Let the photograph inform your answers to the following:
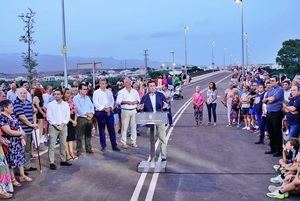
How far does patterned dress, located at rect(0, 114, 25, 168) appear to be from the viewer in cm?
957

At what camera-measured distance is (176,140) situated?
607 inches

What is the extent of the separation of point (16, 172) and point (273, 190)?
18.9 ft

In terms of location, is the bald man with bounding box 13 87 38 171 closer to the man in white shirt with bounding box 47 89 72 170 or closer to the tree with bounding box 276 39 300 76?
the man in white shirt with bounding box 47 89 72 170

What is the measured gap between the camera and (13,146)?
9.70m

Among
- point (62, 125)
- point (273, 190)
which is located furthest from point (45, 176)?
point (273, 190)

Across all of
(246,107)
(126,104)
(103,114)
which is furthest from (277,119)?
(246,107)

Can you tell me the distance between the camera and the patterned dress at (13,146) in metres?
9.57

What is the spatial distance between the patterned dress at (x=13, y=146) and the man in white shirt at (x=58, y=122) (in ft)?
4.94

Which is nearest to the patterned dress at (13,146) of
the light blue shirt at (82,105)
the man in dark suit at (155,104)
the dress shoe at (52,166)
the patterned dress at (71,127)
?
the dress shoe at (52,166)

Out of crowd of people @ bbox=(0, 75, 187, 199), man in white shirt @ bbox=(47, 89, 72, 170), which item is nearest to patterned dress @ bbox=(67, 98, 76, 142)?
crowd of people @ bbox=(0, 75, 187, 199)

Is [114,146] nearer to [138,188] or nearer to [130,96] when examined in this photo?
[130,96]

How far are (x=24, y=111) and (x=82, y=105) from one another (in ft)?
7.24

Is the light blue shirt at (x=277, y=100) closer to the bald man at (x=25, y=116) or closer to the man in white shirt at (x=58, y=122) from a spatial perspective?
the man in white shirt at (x=58, y=122)

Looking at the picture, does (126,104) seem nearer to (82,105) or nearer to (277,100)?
(82,105)
